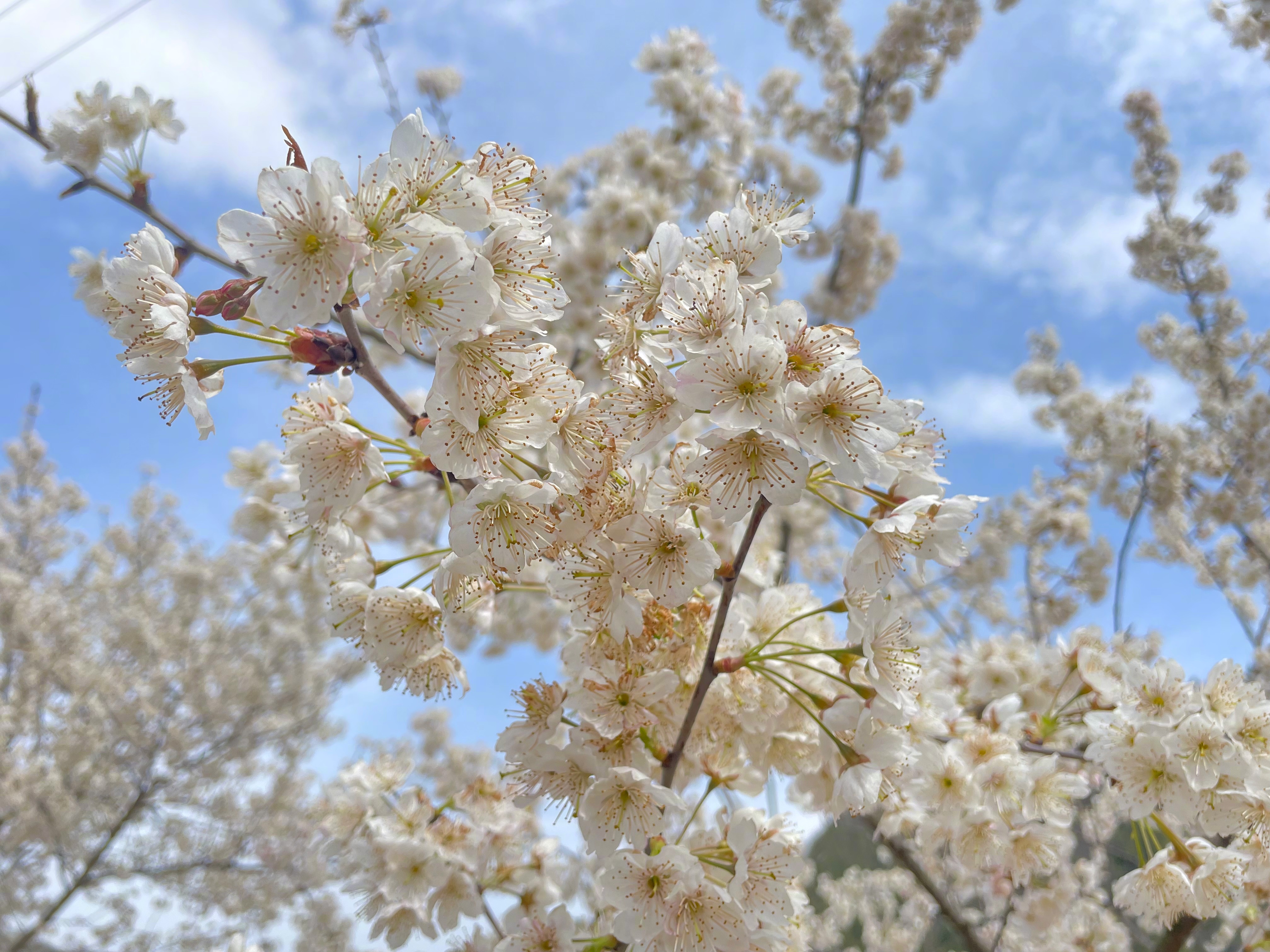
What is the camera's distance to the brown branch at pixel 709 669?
138 centimetres

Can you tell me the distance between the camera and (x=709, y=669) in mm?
1428

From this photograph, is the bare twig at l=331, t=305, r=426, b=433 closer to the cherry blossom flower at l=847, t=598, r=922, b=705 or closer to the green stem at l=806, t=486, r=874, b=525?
the green stem at l=806, t=486, r=874, b=525

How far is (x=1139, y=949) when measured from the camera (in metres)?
5.88

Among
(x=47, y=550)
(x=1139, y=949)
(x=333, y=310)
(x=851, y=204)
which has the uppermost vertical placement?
(x=47, y=550)

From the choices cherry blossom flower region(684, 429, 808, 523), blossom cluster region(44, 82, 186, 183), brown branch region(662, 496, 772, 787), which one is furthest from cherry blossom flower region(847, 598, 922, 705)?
blossom cluster region(44, 82, 186, 183)

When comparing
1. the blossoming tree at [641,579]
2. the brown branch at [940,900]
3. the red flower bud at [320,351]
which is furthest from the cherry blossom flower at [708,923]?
the brown branch at [940,900]

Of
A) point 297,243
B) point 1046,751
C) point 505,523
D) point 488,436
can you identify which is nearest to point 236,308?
point 297,243

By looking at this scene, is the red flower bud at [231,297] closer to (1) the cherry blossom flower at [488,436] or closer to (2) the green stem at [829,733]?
(1) the cherry blossom flower at [488,436]

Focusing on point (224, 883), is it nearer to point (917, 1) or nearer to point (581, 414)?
point (581, 414)

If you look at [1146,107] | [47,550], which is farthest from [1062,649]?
[47,550]

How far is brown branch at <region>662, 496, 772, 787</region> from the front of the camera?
4.53ft

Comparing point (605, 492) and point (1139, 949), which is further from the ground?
point (605, 492)

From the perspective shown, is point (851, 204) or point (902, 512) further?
point (851, 204)

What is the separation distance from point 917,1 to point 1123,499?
4.27 metres
